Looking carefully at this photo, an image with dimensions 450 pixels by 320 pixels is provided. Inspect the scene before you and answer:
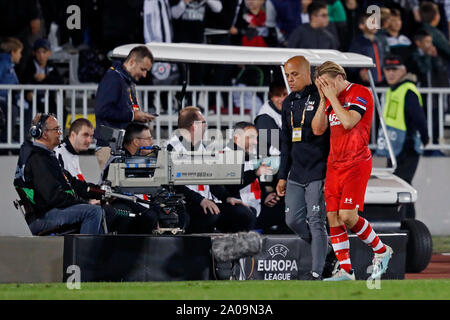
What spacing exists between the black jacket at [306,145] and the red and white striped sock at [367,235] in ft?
1.81

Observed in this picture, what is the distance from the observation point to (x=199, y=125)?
1348cm

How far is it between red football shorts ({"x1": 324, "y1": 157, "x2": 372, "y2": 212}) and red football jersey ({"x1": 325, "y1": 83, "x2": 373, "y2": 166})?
0.20 ft

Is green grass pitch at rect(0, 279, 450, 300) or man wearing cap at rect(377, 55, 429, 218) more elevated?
man wearing cap at rect(377, 55, 429, 218)

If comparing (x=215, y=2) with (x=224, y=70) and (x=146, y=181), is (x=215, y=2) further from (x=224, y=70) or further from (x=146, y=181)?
(x=146, y=181)

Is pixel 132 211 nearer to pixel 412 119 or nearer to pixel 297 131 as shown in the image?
pixel 297 131

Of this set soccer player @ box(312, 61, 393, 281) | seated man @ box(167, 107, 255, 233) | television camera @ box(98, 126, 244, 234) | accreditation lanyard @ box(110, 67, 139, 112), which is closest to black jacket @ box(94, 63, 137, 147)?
accreditation lanyard @ box(110, 67, 139, 112)

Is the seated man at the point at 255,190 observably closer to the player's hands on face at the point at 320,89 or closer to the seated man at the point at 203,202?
the seated man at the point at 203,202

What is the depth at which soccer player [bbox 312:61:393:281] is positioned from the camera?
11.0 meters

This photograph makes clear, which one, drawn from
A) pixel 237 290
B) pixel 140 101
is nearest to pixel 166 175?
pixel 237 290

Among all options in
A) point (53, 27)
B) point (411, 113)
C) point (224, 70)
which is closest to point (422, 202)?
point (411, 113)

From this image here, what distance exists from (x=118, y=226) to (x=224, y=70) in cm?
465

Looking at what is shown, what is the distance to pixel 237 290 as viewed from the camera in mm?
10016

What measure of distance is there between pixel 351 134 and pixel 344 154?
7.2 inches

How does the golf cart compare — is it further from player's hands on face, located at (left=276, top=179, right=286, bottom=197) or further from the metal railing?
player's hands on face, located at (left=276, top=179, right=286, bottom=197)
